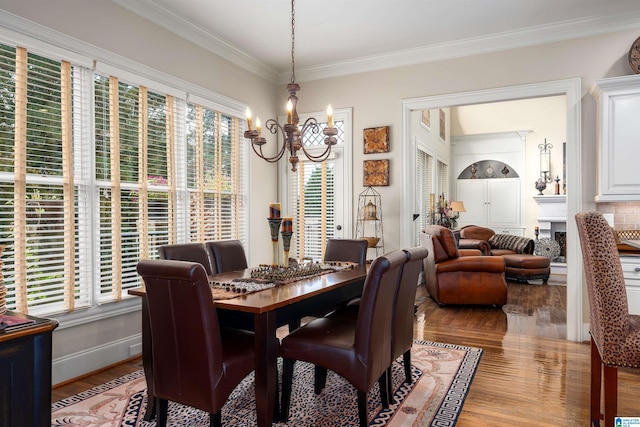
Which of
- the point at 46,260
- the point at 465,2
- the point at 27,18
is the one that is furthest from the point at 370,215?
the point at 27,18

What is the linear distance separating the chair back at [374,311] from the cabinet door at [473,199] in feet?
25.2

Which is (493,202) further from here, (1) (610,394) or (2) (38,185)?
(2) (38,185)

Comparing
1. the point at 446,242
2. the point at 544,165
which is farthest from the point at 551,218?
the point at 446,242

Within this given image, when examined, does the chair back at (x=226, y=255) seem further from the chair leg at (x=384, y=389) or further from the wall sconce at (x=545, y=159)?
the wall sconce at (x=545, y=159)

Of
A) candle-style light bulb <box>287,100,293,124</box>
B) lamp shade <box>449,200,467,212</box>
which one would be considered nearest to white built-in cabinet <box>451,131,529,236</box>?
lamp shade <box>449,200,467,212</box>

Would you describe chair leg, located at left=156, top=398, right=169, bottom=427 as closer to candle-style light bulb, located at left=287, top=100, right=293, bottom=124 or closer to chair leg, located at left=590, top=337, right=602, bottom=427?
candle-style light bulb, located at left=287, top=100, right=293, bottom=124

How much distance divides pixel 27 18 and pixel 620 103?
14.7 ft

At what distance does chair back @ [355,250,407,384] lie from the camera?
6.91ft

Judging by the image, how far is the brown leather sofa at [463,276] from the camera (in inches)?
200

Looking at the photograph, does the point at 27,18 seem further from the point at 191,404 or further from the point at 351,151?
the point at 351,151

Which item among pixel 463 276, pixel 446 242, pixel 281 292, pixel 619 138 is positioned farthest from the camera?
pixel 446 242

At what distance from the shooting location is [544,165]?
871cm

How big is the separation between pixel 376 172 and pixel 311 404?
2830mm

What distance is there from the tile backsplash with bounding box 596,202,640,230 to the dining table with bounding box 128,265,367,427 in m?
2.54
